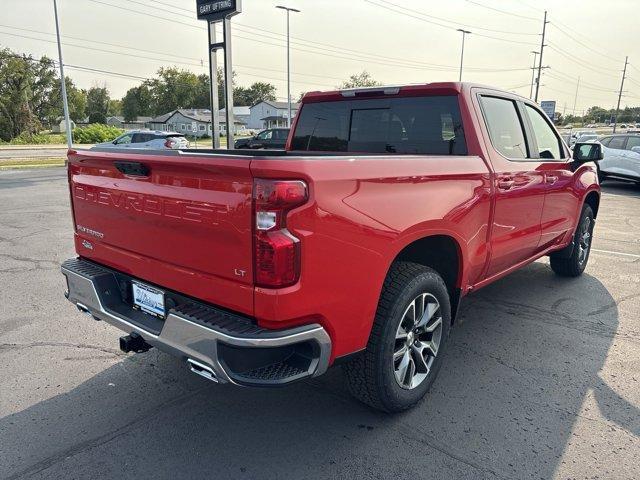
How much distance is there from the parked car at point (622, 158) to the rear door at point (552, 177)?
11.2m

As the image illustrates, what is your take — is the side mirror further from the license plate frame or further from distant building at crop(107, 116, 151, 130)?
distant building at crop(107, 116, 151, 130)

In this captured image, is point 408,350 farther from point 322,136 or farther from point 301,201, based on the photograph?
point 322,136

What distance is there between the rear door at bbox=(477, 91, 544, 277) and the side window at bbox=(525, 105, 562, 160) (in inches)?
11.5

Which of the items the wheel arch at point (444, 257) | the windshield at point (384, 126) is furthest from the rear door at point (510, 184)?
the wheel arch at point (444, 257)

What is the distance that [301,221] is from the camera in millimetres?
2119

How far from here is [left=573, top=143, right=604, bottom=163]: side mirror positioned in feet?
16.2

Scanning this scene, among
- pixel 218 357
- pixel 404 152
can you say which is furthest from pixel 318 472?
pixel 404 152

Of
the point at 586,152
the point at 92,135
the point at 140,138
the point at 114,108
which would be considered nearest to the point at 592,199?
the point at 586,152

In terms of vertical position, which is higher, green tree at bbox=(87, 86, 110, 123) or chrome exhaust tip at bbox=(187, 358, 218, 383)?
green tree at bbox=(87, 86, 110, 123)

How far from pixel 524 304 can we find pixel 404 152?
221 cm

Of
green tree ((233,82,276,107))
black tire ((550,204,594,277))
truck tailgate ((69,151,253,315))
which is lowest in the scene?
black tire ((550,204,594,277))

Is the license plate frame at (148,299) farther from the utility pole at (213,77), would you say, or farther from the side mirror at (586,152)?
the utility pole at (213,77)

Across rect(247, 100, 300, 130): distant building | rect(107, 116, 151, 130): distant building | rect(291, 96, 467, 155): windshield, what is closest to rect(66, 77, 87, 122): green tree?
rect(107, 116, 151, 130): distant building

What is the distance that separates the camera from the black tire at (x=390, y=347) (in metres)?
2.66
